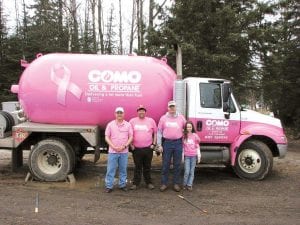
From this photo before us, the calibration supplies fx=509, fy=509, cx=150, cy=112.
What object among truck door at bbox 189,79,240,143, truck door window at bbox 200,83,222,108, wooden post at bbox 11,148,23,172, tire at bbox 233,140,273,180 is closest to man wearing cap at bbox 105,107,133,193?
truck door at bbox 189,79,240,143

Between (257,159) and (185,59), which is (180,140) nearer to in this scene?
(257,159)

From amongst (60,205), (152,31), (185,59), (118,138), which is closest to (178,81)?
(118,138)

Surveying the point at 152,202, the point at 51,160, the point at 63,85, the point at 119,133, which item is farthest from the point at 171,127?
the point at 51,160

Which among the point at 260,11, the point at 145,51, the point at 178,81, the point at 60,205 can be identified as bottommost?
the point at 60,205

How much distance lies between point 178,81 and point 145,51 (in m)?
11.4

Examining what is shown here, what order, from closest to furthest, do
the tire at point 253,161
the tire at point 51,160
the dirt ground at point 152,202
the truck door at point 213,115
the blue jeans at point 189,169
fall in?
the dirt ground at point 152,202 → the blue jeans at point 189,169 → the tire at point 51,160 → the truck door at point 213,115 → the tire at point 253,161

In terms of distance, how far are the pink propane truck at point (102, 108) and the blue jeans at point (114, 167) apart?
1056 millimetres

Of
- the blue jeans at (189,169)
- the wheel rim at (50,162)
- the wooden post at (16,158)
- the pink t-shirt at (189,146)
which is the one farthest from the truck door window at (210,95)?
the wooden post at (16,158)

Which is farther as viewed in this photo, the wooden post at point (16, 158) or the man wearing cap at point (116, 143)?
the wooden post at point (16, 158)

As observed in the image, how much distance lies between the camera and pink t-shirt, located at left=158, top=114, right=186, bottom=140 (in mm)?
11031

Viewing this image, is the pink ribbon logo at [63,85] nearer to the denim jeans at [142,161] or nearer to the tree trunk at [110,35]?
the denim jeans at [142,161]

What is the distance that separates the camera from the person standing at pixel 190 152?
11227 millimetres

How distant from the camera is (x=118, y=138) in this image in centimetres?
1089

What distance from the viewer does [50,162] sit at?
39.5 ft
